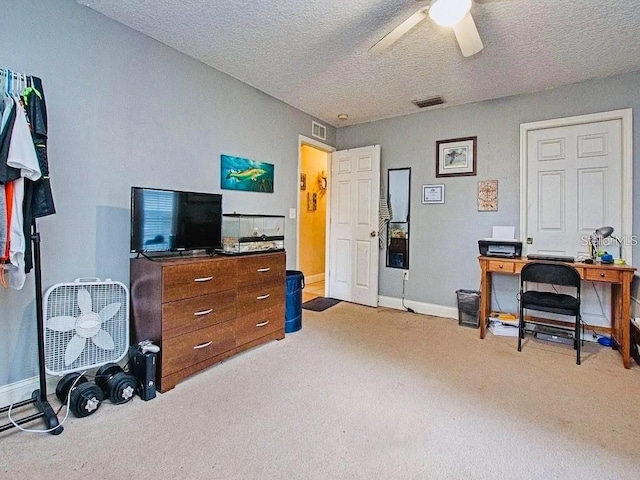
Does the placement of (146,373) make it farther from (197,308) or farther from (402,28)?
(402,28)

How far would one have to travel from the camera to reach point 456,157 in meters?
3.93

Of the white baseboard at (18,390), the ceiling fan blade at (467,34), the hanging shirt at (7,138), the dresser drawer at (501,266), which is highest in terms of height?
the ceiling fan blade at (467,34)

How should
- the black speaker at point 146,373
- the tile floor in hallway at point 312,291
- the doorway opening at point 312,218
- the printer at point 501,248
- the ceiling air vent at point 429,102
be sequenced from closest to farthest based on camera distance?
the black speaker at point 146,373
the printer at point 501,248
the ceiling air vent at point 429,102
the tile floor in hallway at point 312,291
the doorway opening at point 312,218

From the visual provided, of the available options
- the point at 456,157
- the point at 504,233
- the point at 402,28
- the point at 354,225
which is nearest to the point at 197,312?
the point at 402,28

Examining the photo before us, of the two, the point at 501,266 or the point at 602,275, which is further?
the point at 501,266

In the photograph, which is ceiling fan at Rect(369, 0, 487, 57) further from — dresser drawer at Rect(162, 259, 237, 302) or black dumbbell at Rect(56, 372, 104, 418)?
black dumbbell at Rect(56, 372, 104, 418)

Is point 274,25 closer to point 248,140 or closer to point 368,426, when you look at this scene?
point 248,140

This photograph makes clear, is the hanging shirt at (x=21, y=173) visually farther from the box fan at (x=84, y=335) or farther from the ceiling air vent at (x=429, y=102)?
the ceiling air vent at (x=429, y=102)

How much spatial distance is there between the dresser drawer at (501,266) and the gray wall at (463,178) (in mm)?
534

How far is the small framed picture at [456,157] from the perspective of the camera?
3.83m

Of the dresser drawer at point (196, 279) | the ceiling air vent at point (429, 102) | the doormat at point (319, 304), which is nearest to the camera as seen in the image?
the dresser drawer at point (196, 279)

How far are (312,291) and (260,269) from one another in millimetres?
2518

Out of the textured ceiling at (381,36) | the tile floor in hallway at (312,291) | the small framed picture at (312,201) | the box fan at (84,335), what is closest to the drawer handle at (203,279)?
the box fan at (84,335)

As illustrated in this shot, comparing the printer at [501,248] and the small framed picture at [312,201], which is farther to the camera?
the small framed picture at [312,201]
